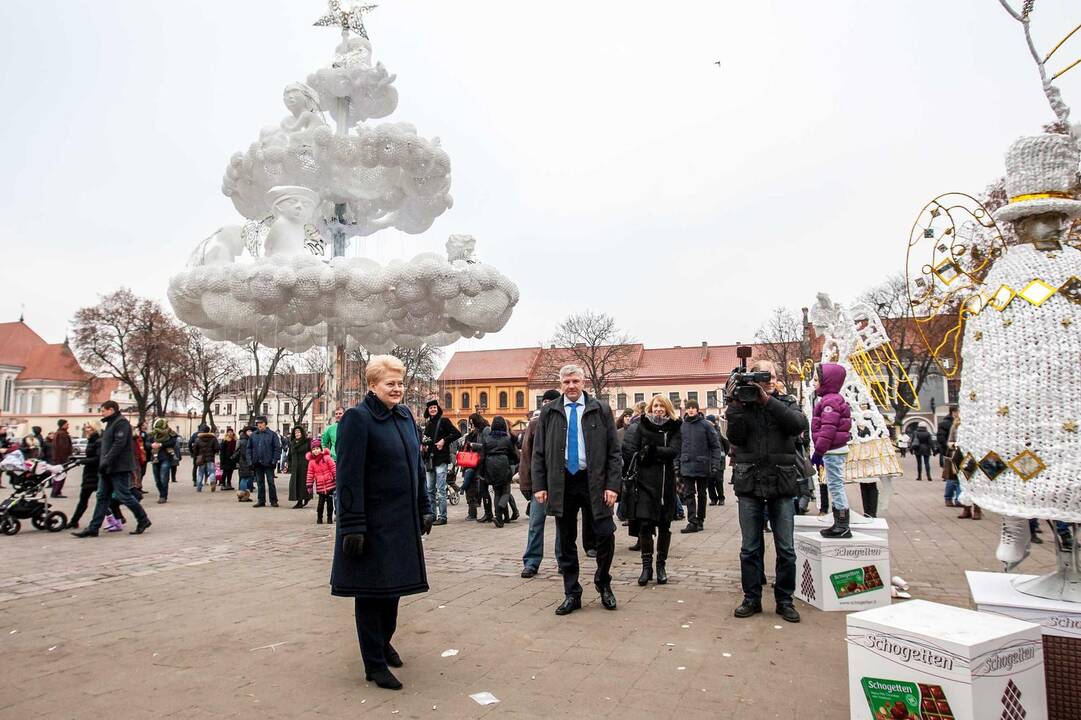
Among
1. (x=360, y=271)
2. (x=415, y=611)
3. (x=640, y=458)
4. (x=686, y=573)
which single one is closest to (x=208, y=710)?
(x=415, y=611)

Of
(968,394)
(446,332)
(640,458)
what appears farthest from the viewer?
(446,332)

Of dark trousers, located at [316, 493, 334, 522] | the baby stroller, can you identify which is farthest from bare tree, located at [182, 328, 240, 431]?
dark trousers, located at [316, 493, 334, 522]

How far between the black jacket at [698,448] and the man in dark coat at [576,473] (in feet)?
15.7

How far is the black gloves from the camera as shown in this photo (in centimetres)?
414

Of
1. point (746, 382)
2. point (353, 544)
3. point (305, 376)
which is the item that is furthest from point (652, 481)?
point (305, 376)

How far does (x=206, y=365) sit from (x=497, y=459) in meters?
41.5

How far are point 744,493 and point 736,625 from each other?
3.32 ft

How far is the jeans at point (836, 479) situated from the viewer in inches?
296

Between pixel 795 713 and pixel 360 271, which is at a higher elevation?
pixel 360 271

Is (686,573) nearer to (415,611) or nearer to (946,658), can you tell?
(415,611)

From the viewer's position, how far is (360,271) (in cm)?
1332

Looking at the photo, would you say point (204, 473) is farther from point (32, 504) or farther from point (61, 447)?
point (32, 504)

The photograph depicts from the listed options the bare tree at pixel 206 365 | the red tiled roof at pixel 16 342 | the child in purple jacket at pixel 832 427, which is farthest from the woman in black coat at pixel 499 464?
the red tiled roof at pixel 16 342

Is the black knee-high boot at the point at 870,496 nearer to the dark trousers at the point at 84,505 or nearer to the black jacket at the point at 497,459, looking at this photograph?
the black jacket at the point at 497,459
